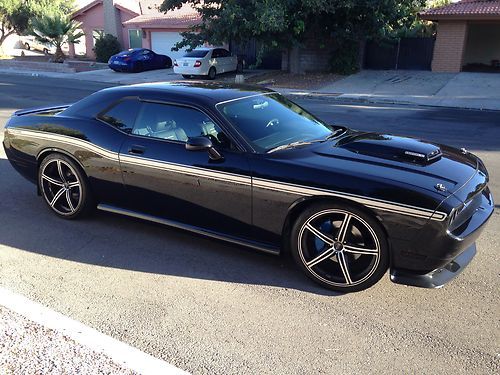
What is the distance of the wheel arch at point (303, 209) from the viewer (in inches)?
132

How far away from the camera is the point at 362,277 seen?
11.5 feet

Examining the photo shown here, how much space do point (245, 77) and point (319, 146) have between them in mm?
20423

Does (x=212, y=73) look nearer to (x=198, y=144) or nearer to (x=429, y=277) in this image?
(x=198, y=144)

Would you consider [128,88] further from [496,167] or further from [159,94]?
[496,167]

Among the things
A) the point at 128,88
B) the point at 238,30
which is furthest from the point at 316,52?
the point at 128,88

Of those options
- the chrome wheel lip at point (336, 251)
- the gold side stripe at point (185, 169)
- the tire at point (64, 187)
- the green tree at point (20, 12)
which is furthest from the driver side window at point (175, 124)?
the green tree at point (20, 12)

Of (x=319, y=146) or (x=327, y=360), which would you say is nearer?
(x=327, y=360)

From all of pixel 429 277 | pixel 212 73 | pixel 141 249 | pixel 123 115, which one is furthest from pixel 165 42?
pixel 429 277

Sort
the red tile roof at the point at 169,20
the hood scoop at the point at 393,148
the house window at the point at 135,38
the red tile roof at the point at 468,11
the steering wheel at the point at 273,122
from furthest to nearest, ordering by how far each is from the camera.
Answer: the house window at the point at 135,38, the red tile roof at the point at 169,20, the red tile roof at the point at 468,11, the steering wheel at the point at 273,122, the hood scoop at the point at 393,148

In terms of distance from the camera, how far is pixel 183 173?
13.4ft

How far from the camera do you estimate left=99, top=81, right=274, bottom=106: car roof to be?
4288 mm

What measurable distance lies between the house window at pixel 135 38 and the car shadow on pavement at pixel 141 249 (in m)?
32.1

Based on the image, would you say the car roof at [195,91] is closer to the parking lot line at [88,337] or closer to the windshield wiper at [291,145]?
the windshield wiper at [291,145]

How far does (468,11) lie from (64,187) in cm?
2210
